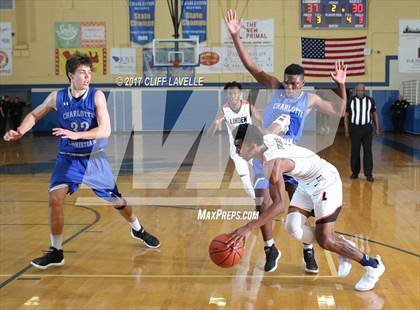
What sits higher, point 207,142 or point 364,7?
point 364,7

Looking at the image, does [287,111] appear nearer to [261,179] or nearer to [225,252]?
[261,179]

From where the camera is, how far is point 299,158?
4578 mm

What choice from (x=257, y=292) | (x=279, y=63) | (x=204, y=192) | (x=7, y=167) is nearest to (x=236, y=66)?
(x=279, y=63)

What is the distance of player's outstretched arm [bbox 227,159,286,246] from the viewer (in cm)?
398

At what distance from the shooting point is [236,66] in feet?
74.9

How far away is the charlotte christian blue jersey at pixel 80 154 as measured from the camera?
549 cm

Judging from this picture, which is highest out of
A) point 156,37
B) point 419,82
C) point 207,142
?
point 156,37

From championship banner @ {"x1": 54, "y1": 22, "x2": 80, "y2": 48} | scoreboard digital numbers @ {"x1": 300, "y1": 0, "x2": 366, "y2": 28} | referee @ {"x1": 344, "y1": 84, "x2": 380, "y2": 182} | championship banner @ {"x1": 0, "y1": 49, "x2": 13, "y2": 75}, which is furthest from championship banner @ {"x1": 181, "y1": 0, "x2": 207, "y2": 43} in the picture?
referee @ {"x1": 344, "y1": 84, "x2": 380, "y2": 182}

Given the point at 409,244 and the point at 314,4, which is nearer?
the point at 409,244

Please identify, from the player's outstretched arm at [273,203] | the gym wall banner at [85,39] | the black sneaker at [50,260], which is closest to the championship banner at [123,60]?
the gym wall banner at [85,39]

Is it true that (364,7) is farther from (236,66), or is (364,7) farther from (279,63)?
(236,66)

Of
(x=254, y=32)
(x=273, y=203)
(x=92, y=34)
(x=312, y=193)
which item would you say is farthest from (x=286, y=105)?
(x=92, y=34)

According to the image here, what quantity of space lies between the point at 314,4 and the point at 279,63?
8.48 ft

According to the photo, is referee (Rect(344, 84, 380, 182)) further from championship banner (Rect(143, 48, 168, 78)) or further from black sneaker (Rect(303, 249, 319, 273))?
championship banner (Rect(143, 48, 168, 78))
